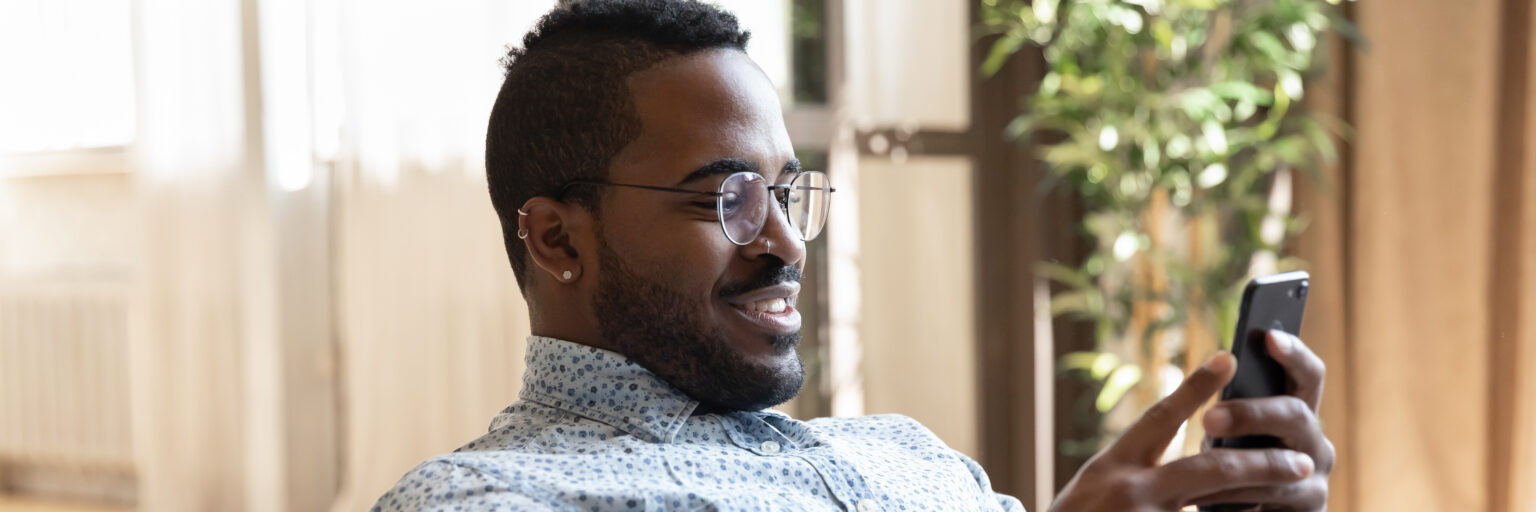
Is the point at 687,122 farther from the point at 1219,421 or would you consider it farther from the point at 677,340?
the point at 1219,421

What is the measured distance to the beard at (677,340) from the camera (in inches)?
42.3

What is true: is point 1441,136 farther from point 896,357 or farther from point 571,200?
point 571,200

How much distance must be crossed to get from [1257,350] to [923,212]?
6.00ft

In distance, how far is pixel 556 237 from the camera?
111cm

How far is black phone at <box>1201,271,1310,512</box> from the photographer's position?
3.25 feet

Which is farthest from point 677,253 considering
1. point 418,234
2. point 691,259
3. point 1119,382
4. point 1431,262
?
point 1431,262

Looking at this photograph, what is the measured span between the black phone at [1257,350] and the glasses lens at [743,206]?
41 cm

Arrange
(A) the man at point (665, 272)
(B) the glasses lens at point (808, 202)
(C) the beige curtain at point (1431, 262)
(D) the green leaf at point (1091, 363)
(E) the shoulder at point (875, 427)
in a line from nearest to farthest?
1. (A) the man at point (665, 272)
2. (B) the glasses lens at point (808, 202)
3. (E) the shoulder at point (875, 427)
4. (C) the beige curtain at point (1431, 262)
5. (D) the green leaf at point (1091, 363)

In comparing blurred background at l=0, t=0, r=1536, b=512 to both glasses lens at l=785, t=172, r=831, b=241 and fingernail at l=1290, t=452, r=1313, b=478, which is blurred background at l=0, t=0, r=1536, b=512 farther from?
fingernail at l=1290, t=452, r=1313, b=478

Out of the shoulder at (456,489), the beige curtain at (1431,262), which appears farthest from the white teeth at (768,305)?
the beige curtain at (1431,262)

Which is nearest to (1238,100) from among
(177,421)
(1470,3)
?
(1470,3)

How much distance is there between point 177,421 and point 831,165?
58.8 inches

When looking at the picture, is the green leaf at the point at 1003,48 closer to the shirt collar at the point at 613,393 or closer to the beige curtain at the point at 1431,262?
the beige curtain at the point at 1431,262

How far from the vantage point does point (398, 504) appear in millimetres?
949
